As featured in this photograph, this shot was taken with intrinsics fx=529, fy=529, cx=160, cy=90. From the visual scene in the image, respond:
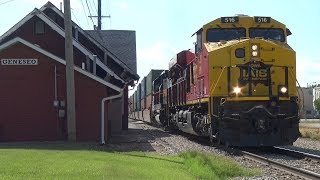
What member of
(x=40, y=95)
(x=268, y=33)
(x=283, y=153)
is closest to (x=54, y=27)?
(x=40, y=95)

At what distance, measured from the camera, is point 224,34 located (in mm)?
19406

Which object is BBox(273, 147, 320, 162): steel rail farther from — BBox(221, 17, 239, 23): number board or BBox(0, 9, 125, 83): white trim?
BBox(0, 9, 125, 83): white trim

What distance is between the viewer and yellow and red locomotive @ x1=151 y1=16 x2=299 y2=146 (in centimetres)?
1722

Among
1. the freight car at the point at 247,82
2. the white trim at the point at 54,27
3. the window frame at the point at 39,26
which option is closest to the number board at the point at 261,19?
the freight car at the point at 247,82

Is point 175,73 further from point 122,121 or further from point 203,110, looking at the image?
point 122,121

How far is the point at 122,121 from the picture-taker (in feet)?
120

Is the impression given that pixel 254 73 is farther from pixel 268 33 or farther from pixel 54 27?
pixel 54 27

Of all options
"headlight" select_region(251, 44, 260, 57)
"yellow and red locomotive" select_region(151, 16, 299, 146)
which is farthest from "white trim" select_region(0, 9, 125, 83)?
"headlight" select_region(251, 44, 260, 57)

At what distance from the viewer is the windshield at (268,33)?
19188mm

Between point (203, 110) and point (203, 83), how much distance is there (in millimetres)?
1231

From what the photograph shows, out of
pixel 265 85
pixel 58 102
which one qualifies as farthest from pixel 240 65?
pixel 58 102

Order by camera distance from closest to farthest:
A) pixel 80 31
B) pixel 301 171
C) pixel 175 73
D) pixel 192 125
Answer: pixel 301 171
pixel 192 125
pixel 175 73
pixel 80 31

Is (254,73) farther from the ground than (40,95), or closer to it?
farther from the ground

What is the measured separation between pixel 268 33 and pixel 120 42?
76.6 ft
